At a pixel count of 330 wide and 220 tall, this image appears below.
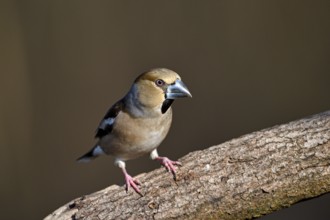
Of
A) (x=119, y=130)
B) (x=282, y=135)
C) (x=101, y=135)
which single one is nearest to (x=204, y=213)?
(x=282, y=135)

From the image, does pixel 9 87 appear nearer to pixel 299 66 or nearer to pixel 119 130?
pixel 119 130

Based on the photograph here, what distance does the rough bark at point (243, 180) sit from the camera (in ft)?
10.4

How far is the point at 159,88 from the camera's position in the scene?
3676mm

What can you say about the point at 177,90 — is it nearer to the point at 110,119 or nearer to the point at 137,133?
the point at 137,133

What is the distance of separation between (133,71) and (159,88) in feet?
7.17

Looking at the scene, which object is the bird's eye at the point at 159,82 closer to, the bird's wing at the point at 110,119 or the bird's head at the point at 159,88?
the bird's head at the point at 159,88

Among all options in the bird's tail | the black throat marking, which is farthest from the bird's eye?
the bird's tail

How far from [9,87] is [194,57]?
178cm

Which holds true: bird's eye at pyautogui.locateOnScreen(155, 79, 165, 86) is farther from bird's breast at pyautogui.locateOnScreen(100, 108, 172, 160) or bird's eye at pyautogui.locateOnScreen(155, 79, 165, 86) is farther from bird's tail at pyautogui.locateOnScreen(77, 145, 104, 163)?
bird's tail at pyautogui.locateOnScreen(77, 145, 104, 163)

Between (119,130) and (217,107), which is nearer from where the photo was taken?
(119,130)

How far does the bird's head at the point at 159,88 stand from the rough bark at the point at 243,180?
0.41 m

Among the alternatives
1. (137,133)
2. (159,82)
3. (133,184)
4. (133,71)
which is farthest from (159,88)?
(133,71)

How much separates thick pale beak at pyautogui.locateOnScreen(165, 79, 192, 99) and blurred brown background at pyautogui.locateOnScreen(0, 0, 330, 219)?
2121 millimetres

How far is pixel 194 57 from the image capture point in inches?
227
